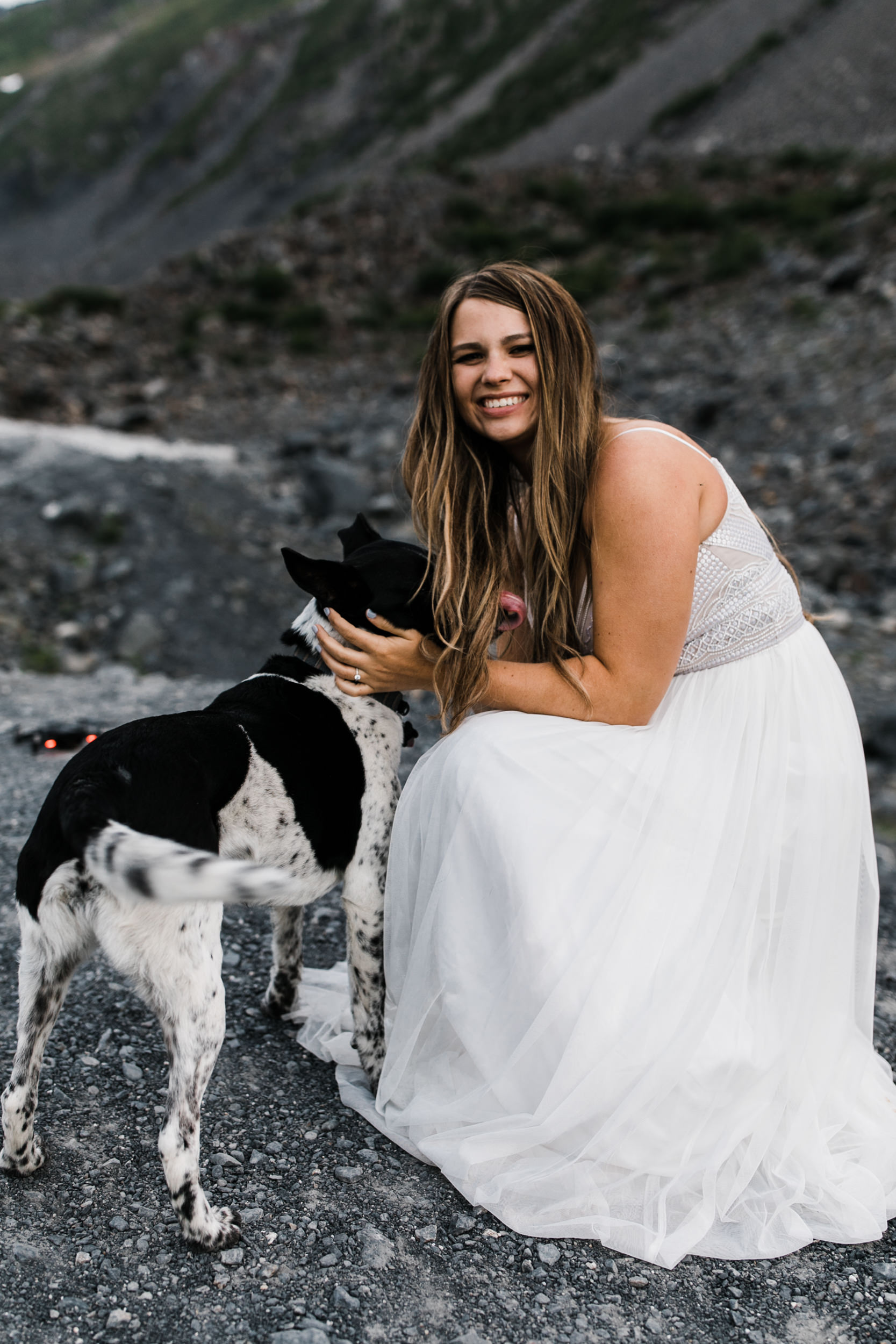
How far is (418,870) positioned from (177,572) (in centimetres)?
598

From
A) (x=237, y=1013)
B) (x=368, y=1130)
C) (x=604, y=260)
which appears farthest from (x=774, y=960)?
(x=604, y=260)

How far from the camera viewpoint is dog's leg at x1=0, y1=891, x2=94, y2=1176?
6.20 feet

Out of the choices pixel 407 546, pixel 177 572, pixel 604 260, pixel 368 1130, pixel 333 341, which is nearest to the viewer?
pixel 368 1130

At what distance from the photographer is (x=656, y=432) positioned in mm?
2303

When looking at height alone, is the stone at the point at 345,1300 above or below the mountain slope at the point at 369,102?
below

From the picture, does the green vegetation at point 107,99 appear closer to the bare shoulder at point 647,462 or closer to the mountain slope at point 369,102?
the mountain slope at point 369,102

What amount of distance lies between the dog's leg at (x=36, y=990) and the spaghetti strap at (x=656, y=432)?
1.60 meters

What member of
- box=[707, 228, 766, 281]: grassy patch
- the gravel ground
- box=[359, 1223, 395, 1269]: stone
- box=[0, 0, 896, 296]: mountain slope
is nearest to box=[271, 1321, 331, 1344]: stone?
the gravel ground

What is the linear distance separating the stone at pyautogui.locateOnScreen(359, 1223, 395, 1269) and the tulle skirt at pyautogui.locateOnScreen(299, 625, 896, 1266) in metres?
0.20

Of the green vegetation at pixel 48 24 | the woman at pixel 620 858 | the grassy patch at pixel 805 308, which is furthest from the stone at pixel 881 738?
the green vegetation at pixel 48 24

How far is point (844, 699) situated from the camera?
248cm

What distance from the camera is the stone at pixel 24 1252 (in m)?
1.90

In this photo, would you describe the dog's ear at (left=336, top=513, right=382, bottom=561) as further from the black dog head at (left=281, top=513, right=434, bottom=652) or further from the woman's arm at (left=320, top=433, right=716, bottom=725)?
the woman's arm at (left=320, top=433, right=716, bottom=725)

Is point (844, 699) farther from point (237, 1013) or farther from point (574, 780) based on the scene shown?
point (237, 1013)
